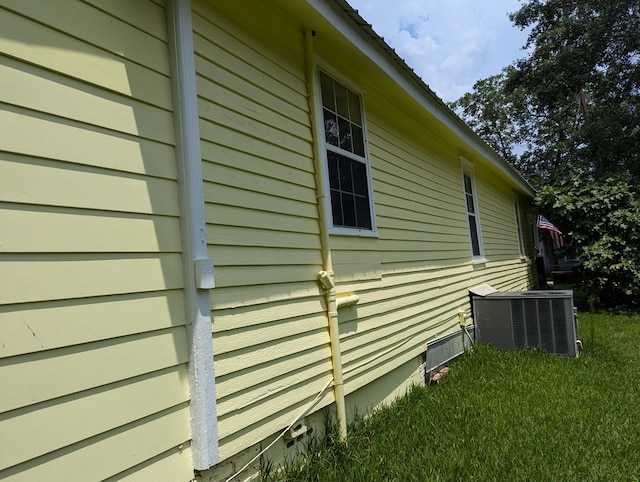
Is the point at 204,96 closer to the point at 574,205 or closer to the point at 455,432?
the point at 455,432

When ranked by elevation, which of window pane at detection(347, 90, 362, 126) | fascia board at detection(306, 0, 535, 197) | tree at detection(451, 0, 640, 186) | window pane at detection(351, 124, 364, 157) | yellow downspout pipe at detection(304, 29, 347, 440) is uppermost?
tree at detection(451, 0, 640, 186)

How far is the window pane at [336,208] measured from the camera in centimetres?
393

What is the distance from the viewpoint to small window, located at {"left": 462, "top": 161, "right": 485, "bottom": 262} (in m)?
8.27

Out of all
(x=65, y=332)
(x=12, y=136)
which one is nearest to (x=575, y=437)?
(x=65, y=332)

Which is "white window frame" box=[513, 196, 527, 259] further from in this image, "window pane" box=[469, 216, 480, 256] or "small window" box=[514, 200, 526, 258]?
"window pane" box=[469, 216, 480, 256]

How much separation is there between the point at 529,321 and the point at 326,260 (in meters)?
4.46

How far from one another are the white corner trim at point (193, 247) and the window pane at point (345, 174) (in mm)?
1915

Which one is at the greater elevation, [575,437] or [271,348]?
[271,348]

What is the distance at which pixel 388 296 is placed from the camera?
468cm

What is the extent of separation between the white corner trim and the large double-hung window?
1.63 metres

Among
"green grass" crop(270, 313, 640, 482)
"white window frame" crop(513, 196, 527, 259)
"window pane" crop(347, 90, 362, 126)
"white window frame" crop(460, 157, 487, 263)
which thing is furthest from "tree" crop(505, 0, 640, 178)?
"window pane" crop(347, 90, 362, 126)

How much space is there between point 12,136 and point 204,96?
1135 mm

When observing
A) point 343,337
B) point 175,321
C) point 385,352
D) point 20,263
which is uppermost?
point 20,263

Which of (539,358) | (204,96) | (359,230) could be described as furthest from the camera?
(539,358)
